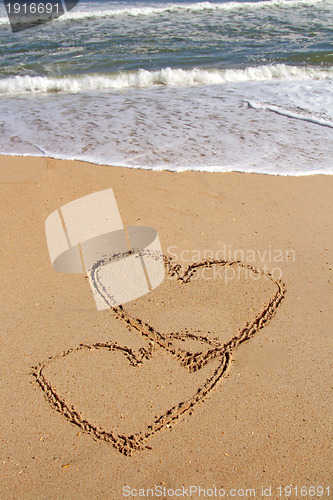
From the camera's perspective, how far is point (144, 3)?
14.9 m

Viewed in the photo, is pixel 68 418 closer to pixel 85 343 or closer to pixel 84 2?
pixel 85 343

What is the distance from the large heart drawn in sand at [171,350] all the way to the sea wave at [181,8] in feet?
41.8

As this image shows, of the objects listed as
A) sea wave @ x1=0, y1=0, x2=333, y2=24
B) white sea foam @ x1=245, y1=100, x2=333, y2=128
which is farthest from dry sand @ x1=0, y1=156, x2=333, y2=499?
sea wave @ x1=0, y1=0, x2=333, y2=24

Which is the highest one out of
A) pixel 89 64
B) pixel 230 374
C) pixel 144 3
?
pixel 144 3

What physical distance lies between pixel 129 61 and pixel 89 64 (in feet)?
2.76

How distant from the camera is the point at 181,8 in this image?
1400 cm

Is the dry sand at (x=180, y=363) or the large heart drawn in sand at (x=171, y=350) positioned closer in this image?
the dry sand at (x=180, y=363)

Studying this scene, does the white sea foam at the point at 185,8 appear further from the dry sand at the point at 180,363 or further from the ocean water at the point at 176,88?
the dry sand at the point at 180,363

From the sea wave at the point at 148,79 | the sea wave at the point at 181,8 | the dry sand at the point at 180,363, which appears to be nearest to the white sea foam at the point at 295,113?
the sea wave at the point at 148,79

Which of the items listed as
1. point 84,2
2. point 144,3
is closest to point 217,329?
point 144,3

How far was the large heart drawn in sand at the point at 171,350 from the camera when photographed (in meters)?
2.34

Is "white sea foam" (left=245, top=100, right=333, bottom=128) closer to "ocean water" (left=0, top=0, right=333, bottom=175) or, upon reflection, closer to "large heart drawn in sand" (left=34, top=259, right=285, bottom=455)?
"ocean water" (left=0, top=0, right=333, bottom=175)

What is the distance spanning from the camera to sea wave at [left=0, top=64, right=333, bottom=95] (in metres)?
7.90

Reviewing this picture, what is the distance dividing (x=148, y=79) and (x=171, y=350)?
6616mm
